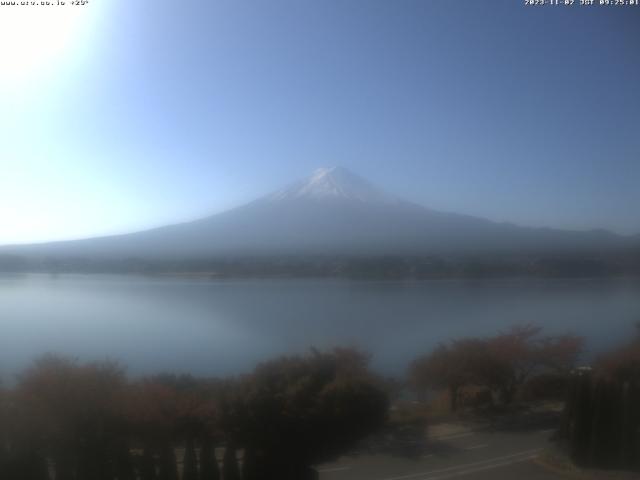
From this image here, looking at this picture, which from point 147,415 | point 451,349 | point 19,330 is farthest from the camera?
point 451,349

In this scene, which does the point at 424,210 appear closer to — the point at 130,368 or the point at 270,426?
the point at 270,426

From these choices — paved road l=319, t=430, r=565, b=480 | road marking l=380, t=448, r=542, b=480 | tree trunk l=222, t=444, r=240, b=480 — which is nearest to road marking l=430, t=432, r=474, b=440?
paved road l=319, t=430, r=565, b=480

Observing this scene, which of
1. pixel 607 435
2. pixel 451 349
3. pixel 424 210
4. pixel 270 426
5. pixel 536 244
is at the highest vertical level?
pixel 424 210

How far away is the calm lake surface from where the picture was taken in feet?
9.64

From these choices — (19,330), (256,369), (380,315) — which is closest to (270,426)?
(256,369)

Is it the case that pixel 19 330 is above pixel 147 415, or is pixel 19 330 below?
above

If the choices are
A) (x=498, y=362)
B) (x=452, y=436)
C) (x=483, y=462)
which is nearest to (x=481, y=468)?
(x=483, y=462)

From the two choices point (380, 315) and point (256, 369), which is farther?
point (380, 315)

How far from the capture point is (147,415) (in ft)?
9.00

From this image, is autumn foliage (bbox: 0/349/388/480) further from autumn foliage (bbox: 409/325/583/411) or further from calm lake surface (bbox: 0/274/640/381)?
autumn foliage (bbox: 409/325/583/411)

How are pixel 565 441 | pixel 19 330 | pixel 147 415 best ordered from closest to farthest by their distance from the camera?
1. pixel 147 415
2. pixel 19 330
3. pixel 565 441

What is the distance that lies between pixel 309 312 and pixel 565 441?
1824 mm

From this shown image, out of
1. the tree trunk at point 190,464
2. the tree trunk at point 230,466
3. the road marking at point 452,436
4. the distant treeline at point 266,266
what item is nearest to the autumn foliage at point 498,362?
the road marking at point 452,436

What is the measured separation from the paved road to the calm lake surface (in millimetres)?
502
